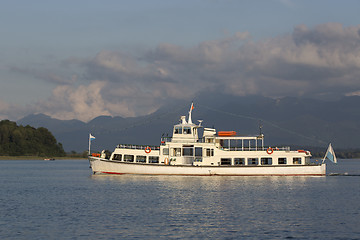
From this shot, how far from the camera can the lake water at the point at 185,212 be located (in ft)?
108

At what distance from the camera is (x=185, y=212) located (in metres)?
41.9

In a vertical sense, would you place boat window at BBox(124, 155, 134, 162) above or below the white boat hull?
above

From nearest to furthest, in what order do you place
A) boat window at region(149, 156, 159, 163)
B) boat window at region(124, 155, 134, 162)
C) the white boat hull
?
the white boat hull → boat window at region(149, 156, 159, 163) → boat window at region(124, 155, 134, 162)

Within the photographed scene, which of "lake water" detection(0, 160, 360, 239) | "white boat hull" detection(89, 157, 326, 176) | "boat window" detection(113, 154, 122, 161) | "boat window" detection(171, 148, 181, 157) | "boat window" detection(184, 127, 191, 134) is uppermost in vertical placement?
"boat window" detection(184, 127, 191, 134)

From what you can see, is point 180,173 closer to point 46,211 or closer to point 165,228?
point 46,211

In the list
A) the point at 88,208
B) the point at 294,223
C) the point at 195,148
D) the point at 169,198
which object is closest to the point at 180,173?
the point at 195,148

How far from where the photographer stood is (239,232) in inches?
1298

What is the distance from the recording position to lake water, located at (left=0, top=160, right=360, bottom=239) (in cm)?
3284

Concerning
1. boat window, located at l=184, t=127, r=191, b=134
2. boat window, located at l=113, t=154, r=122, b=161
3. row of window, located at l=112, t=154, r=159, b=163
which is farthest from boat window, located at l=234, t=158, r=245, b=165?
boat window, located at l=113, t=154, r=122, b=161

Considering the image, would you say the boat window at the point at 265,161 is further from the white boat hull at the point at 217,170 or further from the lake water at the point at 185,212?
the lake water at the point at 185,212

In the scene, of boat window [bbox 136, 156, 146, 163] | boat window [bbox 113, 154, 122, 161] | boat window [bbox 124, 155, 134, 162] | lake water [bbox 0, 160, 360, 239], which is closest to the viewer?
lake water [bbox 0, 160, 360, 239]

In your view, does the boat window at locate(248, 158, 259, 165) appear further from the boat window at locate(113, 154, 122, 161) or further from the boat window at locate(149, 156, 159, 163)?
the boat window at locate(113, 154, 122, 161)

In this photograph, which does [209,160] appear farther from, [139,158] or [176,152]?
[139,158]

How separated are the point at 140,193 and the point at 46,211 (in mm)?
15421
